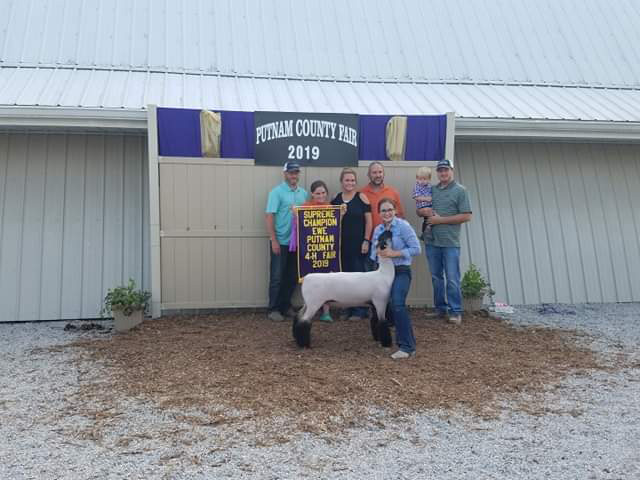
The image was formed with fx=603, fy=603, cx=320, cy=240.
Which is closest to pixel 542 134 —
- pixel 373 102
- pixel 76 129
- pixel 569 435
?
pixel 373 102

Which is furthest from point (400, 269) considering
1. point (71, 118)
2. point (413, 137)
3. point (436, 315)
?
point (71, 118)

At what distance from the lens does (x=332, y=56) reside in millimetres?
10531

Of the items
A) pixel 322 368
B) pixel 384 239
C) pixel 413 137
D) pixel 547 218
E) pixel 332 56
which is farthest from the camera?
pixel 332 56

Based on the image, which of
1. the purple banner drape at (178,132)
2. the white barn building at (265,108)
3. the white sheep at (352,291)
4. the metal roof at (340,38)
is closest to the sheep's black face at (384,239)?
the white sheep at (352,291)

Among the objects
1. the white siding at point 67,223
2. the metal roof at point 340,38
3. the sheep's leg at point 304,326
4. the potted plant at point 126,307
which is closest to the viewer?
the sheep's leg at point 304,326

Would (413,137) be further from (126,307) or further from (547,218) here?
(126,307)

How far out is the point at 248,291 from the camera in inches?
309

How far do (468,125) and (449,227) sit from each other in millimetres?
1853

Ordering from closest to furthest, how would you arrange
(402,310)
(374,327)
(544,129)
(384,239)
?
(402,310) < (384,239) < (374,327) < (544,129)

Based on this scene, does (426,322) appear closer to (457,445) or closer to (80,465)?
(457,445)

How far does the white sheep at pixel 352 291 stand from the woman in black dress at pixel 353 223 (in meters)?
Result: 1.19

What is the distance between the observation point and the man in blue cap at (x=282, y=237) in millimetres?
7445

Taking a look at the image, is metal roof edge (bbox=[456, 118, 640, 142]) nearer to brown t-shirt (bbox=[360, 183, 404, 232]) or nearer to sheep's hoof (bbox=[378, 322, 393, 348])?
brown t-shirt (bbox=[360, 183, 404, 232])

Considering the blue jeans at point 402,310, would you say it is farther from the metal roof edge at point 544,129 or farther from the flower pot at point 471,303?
the metal roof edge at point 544,129
